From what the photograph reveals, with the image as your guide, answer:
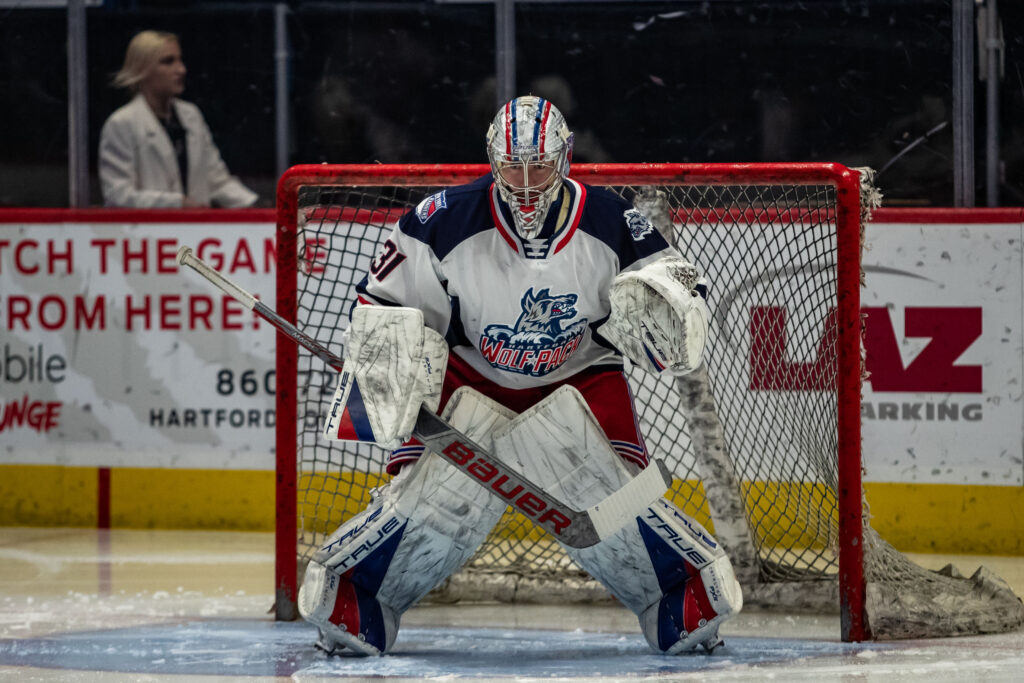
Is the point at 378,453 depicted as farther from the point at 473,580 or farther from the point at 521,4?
the point at 521,4

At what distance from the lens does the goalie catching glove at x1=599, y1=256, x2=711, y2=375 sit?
8.96 feet

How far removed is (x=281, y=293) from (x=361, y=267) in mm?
798

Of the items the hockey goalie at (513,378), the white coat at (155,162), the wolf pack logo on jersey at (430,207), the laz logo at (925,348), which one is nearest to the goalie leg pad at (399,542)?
the hockey goalie at (513,378)

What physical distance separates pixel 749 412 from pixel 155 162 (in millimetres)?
2229

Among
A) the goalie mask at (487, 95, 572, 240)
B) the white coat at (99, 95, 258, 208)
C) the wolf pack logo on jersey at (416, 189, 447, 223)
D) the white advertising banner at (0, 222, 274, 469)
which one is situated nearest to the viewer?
the goalie mask at (487, 95, 572, 240)

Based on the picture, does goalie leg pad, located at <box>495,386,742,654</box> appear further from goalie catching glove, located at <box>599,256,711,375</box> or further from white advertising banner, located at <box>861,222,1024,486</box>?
white advertising banner, located at <box>861,222,1024,486</box>

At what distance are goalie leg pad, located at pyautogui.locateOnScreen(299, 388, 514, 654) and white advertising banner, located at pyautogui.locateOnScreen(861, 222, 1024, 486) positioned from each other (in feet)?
5.11

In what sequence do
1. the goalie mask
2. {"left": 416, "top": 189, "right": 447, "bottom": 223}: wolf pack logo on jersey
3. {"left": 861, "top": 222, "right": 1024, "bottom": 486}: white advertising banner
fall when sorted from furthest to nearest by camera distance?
{"left": 861, "top": 222, "right": 1024, "bottom": 486}: white advertising banner, {"left": 416, "top": 189, "right": 447, "bottom": 223}: wolf pack logo on jersey, the goalie mask

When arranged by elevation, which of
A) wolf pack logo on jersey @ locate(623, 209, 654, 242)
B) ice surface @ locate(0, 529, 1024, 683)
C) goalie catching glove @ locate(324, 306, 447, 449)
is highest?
wolf pack logo on jersey @ locate(623, 209, 654, 242)

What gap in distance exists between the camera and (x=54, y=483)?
4785 mm

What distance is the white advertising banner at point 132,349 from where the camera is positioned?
15.2 feet

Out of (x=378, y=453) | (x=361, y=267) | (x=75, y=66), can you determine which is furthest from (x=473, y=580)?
(x=75, y=66)

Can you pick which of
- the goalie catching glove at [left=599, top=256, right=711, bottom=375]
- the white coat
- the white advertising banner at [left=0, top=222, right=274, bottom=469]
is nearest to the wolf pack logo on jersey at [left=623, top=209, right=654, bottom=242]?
the goalie catching glove at [left=599, top=256, right=711, bottom=375]

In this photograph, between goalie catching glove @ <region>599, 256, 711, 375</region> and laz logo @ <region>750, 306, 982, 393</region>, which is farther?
laz logo @ <region>750, 306, 982, 393</region>
